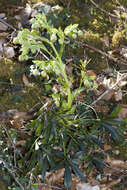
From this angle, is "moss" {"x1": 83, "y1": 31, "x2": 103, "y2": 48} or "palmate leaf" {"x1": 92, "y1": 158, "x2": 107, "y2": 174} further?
"moss" {"x1": 83, "y1": 31, "x2": 103, "y2": 48}

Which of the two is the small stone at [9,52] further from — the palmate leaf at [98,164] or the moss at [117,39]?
the palmate leaf at [98,164]

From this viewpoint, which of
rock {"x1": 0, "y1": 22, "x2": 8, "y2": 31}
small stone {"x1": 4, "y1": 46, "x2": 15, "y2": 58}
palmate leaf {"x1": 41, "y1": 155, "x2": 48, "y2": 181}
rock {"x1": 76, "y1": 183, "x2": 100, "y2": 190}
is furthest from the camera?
rock {"x1": 0, "y1": 22, "x2": 8, "y2": 31}

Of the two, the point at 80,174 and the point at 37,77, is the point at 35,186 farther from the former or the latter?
the point at 37,77

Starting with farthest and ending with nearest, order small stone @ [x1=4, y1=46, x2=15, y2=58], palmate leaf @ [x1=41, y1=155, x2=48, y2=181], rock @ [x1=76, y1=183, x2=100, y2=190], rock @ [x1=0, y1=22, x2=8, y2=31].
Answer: rock @ [x1=0, y1=22, x2=8, y2=31]
small stone @ [x1=4, y1=46, x2=15, y2=58]
rock @ [x1=76, y1=183, x2=100, y2=190]
palmate leaf @ [x1=41, y1=155, x2=48, y2=181]

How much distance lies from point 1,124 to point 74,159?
46 cm

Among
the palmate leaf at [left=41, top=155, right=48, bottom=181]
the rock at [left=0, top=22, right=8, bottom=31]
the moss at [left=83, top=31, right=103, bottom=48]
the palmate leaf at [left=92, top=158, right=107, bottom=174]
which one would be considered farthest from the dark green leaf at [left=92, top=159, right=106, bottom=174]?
the rock at [left=0, top=22, right=8, bottom=31]

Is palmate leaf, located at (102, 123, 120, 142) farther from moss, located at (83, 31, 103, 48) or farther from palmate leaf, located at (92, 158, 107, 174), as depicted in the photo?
moss, located at (83, 31, 103, 48)

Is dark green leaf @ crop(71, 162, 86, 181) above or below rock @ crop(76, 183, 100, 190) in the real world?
above

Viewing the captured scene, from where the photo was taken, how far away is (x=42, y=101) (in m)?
1.74

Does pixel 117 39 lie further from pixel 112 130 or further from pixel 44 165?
pixel 44 165

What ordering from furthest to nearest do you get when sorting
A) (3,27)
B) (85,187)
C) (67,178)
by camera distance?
(3,27) < (85,187) < (67,178)

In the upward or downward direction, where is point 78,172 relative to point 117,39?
downward

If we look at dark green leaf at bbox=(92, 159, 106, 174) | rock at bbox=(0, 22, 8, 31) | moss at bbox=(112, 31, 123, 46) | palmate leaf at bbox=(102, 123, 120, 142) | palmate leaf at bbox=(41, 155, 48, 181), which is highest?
rock at bbox=(0, 22, 8, 31)

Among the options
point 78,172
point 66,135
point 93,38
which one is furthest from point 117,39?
point 78,172
